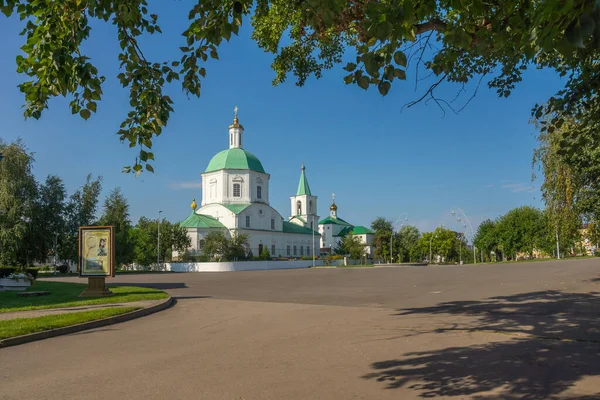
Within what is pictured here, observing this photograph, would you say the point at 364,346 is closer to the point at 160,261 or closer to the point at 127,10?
the point at 127,10

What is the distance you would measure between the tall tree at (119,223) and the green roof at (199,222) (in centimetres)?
1054

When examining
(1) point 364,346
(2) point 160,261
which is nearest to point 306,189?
(2) point 160,261

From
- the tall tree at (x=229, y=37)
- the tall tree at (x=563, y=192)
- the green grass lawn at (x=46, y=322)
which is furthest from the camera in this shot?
the tall tree at (x=563, y=192)

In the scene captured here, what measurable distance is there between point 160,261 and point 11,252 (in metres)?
21.1

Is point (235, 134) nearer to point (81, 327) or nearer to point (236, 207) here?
point (236, 207)

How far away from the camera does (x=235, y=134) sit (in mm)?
83688

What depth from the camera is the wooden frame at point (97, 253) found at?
17562 mm

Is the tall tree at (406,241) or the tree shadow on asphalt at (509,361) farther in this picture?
the tall tree at (406,241)

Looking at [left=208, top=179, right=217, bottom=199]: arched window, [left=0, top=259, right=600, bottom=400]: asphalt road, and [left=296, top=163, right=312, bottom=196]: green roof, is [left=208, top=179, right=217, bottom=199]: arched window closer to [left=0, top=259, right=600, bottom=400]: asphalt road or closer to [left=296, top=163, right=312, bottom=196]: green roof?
[left=296, top=163, right=312, bottom=196]: green roof

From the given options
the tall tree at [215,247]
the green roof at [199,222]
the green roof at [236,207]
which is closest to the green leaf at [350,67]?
the tall tree at [215,247]

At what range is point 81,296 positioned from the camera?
17109 mm

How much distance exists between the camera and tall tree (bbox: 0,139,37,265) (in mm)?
44188

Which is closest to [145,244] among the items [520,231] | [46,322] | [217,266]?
A: [217,266]

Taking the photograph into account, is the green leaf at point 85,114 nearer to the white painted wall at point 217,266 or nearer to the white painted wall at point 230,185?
the white painted wall at point 217,266
